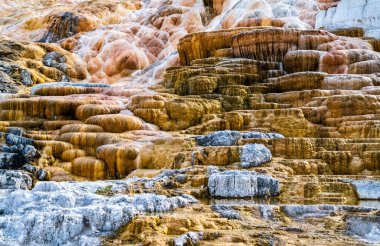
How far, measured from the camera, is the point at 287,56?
1753cm

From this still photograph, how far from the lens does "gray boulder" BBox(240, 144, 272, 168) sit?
966cm

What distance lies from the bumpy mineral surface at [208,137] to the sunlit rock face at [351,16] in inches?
2.4

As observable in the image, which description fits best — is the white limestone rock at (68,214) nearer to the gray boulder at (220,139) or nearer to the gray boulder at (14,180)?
the gray boulder at (14,180)

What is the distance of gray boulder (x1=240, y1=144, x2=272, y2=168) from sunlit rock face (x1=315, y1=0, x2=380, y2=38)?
14.1 metres

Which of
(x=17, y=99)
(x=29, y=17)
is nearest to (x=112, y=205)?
(x=17, y=99)

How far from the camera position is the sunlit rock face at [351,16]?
22.4 metres

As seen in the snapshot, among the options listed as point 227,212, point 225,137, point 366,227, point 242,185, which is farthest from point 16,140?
point 366,227

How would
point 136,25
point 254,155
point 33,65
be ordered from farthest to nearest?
point 136,25, point 33,65, point 254,155

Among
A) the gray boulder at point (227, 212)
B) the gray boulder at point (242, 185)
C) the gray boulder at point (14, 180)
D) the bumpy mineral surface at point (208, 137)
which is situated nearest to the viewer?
the bumpy mineral surface at point (208, 137)

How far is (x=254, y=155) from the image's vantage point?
9.78 metres

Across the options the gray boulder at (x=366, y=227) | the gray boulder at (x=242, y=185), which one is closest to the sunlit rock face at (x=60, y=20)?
the gray boulder at (x=242, y=185)

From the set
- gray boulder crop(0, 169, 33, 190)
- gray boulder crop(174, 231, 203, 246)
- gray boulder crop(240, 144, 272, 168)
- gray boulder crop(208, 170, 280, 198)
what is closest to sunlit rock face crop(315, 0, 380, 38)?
gray boulder crop(240, 144, 272, 168)

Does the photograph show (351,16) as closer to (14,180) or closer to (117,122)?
(117,122)

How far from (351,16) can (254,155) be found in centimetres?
1613
